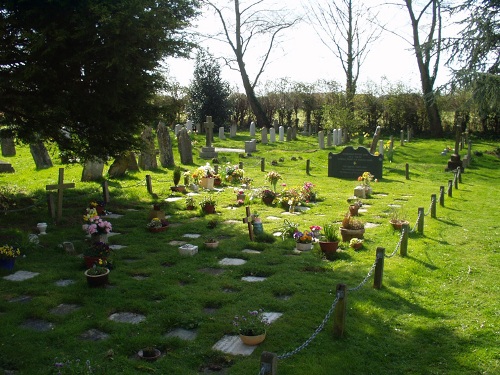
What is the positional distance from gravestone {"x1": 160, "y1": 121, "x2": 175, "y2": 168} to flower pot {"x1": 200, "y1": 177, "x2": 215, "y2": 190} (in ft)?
14.7

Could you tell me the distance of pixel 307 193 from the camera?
13.4 m

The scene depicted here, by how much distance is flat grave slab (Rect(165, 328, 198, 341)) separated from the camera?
17.0 feet

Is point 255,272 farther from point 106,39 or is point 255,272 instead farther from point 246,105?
point 246,105

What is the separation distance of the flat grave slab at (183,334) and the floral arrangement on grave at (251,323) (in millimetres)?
473

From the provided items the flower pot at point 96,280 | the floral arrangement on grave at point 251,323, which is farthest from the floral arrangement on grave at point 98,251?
the floral arrangement on grave at point 251,323

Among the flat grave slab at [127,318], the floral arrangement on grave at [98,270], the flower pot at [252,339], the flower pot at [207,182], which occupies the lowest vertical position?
the flat grave slab at [127,318]

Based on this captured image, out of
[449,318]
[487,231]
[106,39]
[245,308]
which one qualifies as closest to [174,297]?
[245,308]

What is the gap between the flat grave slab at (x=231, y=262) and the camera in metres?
7.84

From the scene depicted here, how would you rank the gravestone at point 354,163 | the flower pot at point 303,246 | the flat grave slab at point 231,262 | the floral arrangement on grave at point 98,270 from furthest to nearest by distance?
the gravestone at point 354,163 → the flower pot at point 303,246 → the flat grave slab at point 231,262 → the floral arrangement on grave at point 98,270

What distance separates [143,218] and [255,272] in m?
4.69

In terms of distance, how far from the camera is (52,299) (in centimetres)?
614

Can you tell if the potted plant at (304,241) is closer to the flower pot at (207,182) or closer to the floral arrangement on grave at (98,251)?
the floral arrangement on grave at (98,251)

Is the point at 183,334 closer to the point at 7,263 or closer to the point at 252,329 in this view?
the point at 252,329

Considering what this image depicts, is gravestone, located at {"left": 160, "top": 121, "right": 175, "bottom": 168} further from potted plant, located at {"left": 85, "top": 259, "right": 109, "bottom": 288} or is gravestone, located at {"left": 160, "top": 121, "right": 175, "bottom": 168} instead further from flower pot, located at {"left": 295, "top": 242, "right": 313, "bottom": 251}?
potted plant, located at {"left": 85, "top": 259, "right": 109, "bottom": 288}
